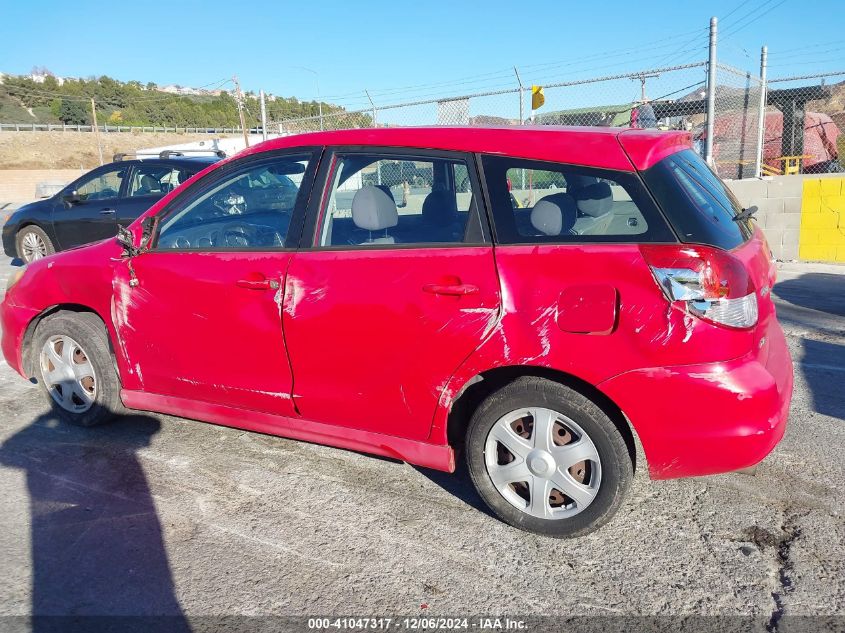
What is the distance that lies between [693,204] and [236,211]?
A: 2404mm

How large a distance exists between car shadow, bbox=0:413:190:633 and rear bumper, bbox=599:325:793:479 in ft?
6.26

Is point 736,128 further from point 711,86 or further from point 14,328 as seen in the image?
point 14,328

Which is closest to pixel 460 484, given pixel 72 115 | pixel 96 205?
pixel 96 205

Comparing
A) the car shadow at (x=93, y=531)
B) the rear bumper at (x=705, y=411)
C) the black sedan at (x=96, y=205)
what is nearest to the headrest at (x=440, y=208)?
the rear bumper at (x=705, y=411)

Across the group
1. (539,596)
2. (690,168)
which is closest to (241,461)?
(539,596)

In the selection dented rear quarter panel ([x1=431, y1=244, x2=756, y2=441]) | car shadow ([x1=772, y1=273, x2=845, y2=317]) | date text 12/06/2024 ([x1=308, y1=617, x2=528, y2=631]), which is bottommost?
date text 12/06/2024 ([x1=308, y1=617, x2=528, y2=631])

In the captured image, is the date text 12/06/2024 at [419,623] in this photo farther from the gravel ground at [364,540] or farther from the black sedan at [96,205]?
the black sedan at [96,205]

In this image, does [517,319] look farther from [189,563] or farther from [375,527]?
[189,563]

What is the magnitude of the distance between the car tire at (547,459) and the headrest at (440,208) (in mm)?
818

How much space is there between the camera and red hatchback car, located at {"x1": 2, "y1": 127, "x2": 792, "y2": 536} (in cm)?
259

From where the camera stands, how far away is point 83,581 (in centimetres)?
271

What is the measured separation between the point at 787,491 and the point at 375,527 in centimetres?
200

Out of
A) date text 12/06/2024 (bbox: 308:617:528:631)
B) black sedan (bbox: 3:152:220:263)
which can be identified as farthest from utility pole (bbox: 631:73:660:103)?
date text 12/06/2024 (bbox: 308:617:528:631)

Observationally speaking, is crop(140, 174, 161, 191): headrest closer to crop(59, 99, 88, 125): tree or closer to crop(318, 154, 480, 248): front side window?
crop(318, 154, 480, 248): front side window
